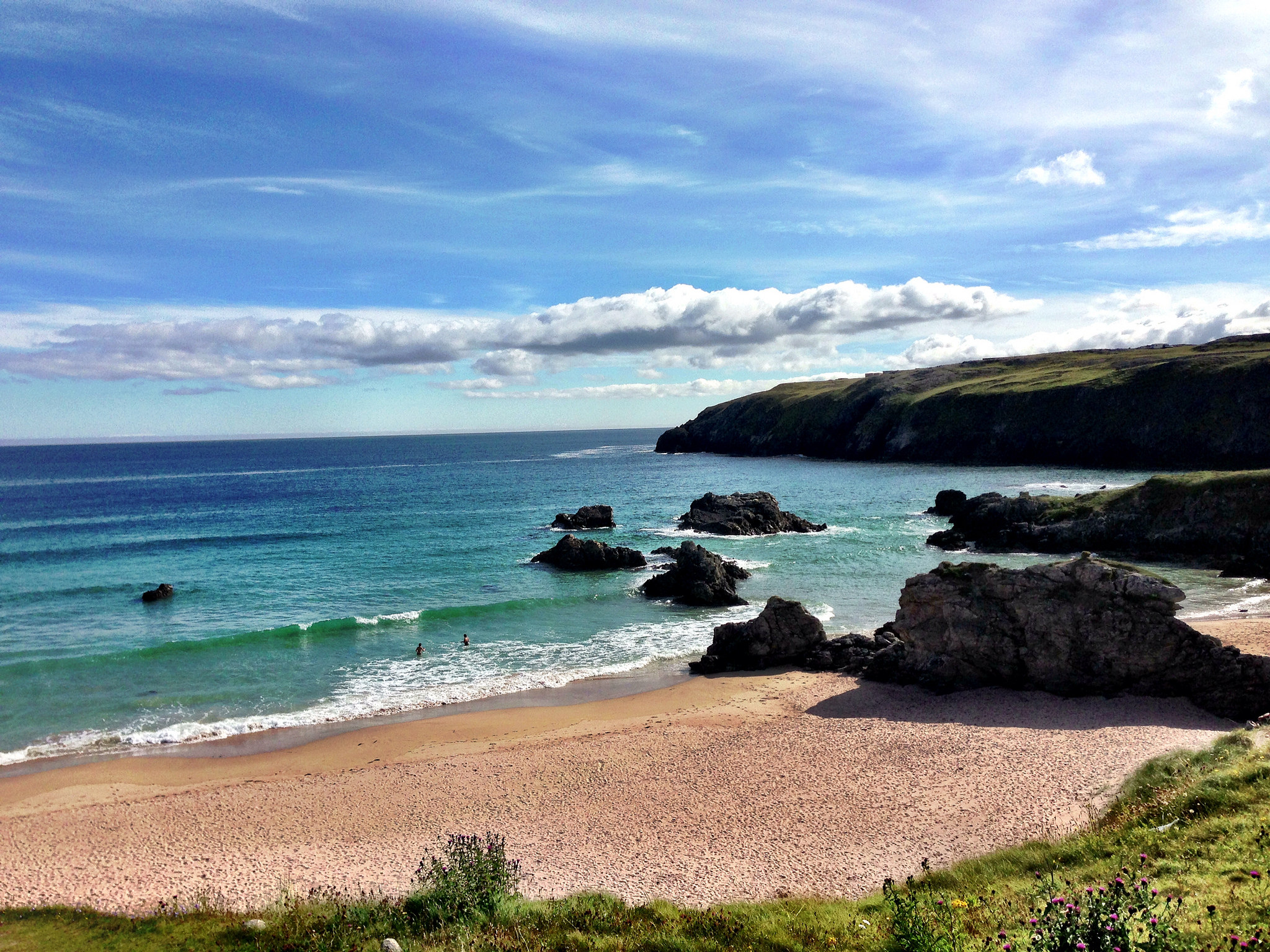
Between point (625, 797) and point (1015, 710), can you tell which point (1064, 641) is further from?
point (625, 797)

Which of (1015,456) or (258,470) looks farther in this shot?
(258,470)

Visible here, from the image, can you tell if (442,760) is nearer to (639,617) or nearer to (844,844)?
(844,844)

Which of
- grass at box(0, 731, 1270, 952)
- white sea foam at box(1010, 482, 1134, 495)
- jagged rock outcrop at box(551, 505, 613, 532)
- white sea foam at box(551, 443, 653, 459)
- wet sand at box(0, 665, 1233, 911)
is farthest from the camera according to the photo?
white sea foam at box(551, 443, 653, 459)

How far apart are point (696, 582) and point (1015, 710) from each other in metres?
19.9

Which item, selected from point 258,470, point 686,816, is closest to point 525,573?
point 686,816

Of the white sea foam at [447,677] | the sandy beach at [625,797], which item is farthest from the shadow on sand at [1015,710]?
the white sea foam at [447,677]

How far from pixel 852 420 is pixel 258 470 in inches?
4705

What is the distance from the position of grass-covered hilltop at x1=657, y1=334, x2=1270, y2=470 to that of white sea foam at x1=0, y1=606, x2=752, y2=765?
81.8 m

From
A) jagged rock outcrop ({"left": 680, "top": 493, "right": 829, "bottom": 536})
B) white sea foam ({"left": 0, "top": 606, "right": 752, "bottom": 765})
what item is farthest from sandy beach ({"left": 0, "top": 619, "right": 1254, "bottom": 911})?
jagged rock outcrop ({"left": 680, "top": 493, "right": 829, "bottom": 536})

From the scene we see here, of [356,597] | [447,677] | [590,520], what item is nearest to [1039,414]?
[590,520]

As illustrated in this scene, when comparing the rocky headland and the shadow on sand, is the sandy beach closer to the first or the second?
the shadow on sand

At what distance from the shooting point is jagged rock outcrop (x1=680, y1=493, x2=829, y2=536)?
2454 inches

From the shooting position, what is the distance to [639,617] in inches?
1521

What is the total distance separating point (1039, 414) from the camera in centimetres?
10925
